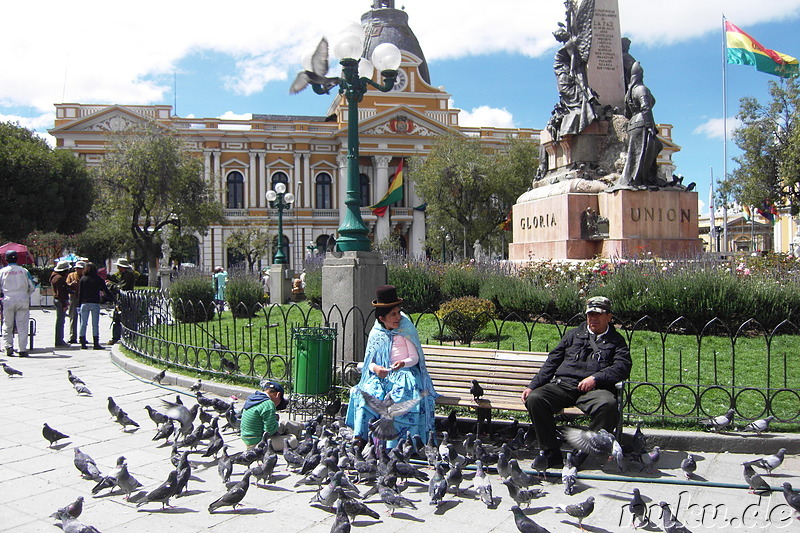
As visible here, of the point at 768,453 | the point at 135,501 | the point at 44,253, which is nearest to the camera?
the point at 135,501

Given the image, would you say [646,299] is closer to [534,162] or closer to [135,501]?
[135,501]

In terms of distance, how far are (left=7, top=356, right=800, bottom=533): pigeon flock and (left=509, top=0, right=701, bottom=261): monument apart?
7.09 m

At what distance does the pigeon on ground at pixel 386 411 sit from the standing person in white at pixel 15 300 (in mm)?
8522

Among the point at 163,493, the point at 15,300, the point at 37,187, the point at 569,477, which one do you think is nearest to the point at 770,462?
the point at 569,477

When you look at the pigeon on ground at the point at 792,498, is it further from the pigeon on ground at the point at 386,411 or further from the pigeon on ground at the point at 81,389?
the pigeon on ground at the point at 81,389

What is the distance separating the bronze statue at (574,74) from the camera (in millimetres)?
13000

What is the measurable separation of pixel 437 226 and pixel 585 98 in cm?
2607

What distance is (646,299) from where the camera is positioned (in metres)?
9.79

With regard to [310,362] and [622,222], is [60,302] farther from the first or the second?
[622,222]

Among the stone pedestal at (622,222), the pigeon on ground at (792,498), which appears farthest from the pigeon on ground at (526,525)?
the stone pedestal at (622,222)

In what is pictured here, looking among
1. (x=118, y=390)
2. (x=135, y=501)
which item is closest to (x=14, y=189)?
(x=118, y=390)

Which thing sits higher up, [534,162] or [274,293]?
[534,162]

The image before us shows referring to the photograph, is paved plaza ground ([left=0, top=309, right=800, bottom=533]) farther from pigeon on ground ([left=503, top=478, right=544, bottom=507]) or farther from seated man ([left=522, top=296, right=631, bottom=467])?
seated man ([left=522, top=296, right=631, bottom=467])

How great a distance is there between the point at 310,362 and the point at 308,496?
191cm
